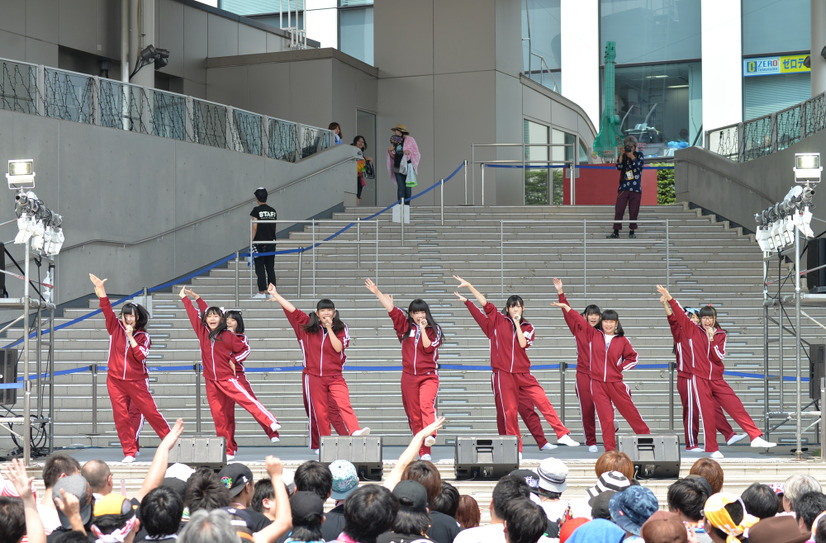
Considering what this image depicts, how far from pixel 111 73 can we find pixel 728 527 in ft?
61.7

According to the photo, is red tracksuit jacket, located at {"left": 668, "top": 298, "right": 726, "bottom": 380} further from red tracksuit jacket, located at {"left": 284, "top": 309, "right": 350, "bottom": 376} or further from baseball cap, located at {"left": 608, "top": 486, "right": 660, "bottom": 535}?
baseball cap, located at {"left": 608, "top": 486, "right": 660, "bottom": 535}

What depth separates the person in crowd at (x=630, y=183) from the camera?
1756 cm

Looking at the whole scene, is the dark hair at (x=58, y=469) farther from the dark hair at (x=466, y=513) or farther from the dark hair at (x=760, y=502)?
the dark hair at (x=760, y=502)

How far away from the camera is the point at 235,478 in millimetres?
5637

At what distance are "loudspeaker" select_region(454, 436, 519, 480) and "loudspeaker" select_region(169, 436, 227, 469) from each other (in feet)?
6.80

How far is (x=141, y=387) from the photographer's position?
10656 millimetres

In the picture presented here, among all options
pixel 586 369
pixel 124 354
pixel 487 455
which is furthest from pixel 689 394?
pixel 124 354

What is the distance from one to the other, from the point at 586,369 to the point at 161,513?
7.35 m

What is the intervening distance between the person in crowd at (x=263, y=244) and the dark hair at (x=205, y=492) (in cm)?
1025

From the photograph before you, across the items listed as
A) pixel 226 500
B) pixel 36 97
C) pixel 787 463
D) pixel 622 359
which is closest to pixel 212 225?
pixel 36 97

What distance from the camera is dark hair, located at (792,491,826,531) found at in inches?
193

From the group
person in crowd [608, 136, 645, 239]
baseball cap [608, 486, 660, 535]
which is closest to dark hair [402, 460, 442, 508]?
baseball cap [608, 486, 660, 535]

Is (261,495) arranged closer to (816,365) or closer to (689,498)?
(689,498)

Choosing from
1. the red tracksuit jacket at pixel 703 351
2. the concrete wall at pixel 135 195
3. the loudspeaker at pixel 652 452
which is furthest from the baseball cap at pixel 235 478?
the concrete wall at pixel 135 195
